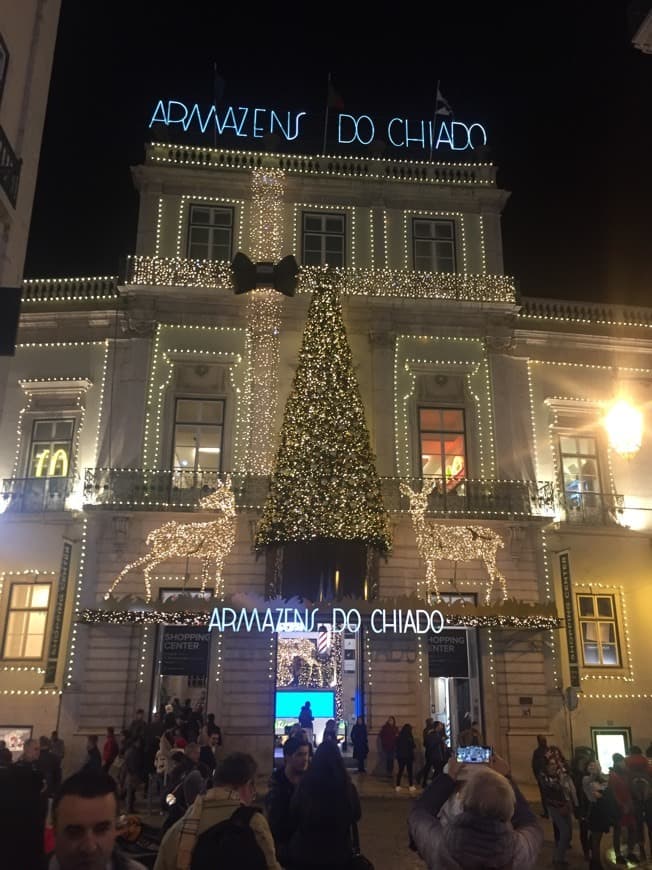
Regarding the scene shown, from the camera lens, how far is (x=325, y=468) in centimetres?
1775

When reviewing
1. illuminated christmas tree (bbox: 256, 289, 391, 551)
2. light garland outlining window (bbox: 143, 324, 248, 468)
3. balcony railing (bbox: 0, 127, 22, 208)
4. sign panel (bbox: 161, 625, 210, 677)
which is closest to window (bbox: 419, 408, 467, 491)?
illuminated christmas tree (bbox: 256, 289, 391, 551)

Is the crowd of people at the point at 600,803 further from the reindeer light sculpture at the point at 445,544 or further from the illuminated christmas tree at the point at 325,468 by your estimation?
the reindeer light sculpture at the point at 445,544

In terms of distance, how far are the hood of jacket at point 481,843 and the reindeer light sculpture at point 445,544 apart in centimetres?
1688

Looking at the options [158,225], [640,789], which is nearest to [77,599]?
[158,225]

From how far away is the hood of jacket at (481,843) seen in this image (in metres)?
3.11

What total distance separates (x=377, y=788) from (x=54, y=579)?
9.71 metres

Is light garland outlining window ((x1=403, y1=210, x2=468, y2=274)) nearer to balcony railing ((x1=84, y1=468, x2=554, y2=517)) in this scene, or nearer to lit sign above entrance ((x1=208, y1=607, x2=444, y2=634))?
balcony railing ((x1=84, y1=468, x2=554, y2=517))

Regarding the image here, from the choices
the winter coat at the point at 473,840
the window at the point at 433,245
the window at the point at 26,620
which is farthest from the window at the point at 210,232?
the winter coat at the point at 473,840

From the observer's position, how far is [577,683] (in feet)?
63.2

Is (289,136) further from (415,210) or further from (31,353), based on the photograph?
(31,353)

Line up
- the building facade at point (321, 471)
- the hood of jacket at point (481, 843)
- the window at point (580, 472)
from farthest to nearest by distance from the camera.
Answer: the window at point (580, 472) < the building facade at point (321, 471) < the hood of jacket at point (481, 843)

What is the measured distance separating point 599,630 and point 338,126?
1787 cm

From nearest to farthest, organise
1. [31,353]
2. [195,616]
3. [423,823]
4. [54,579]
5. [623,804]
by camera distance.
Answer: [423,823]
[623,804]
[195,616]
[54,579]
[31,353]

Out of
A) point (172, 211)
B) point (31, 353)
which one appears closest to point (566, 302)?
point (172, 211)
